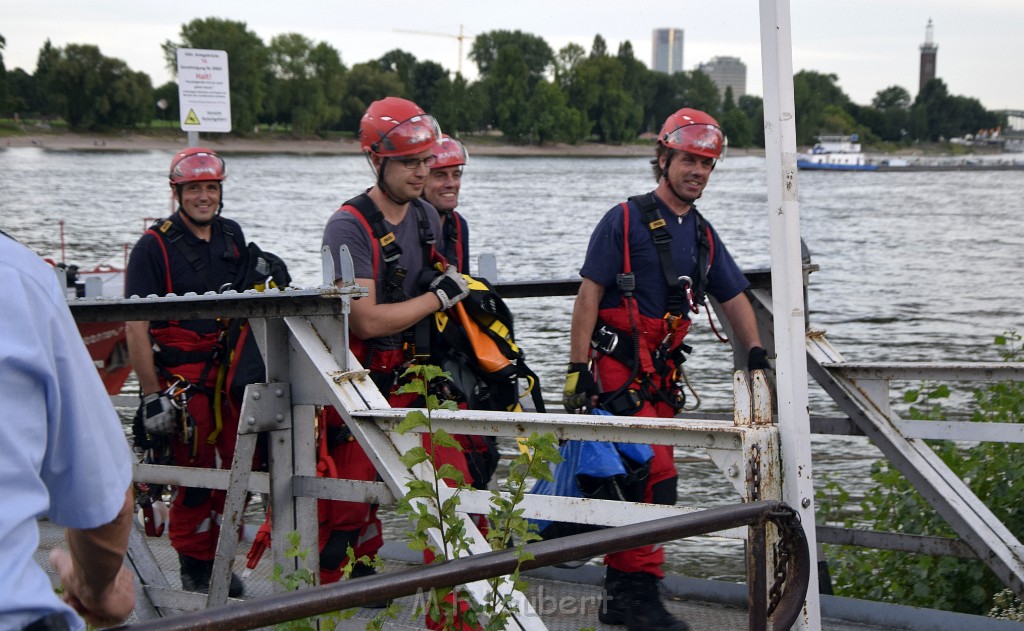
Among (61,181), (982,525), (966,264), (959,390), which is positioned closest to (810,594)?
(982,525)

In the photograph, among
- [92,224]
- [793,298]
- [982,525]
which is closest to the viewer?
[793,298]

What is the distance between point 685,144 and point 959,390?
9.84 m

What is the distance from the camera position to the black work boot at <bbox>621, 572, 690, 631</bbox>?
4.57m

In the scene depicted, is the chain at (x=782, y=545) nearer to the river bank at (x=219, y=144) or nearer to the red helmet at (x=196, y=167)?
the red helmet at (x=196, y=167)

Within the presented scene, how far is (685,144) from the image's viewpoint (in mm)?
4883

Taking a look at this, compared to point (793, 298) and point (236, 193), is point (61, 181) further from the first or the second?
point (793, 298)

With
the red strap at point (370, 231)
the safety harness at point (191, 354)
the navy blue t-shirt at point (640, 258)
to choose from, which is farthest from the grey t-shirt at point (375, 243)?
the safety harness at point (191, 354)

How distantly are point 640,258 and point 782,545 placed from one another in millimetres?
2181

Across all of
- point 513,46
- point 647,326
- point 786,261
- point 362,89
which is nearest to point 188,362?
point 647,326

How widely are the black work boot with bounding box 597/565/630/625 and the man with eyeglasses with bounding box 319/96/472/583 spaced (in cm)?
82

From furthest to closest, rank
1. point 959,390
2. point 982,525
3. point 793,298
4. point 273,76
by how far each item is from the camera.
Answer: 1. point 273,76
2. point 959,390
3. point 982,525
4. point 793,298

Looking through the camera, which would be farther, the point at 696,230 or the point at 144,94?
the point at 144,94

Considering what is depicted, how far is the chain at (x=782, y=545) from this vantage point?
273 cm

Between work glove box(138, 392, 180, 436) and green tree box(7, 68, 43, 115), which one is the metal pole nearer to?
work glove box(138, 392, 180, 436)
